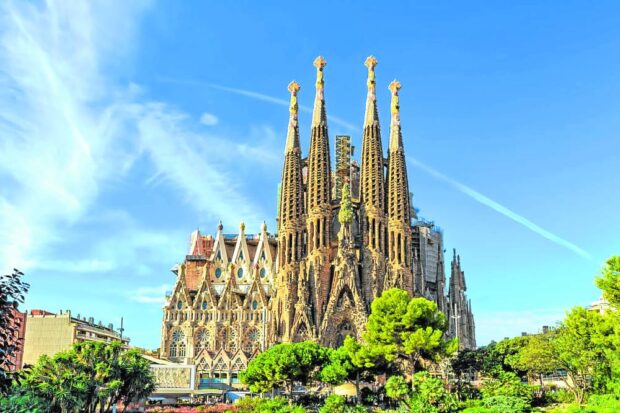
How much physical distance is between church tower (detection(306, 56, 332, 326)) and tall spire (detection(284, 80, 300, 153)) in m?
2.29

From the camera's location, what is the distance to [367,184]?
7406 cm

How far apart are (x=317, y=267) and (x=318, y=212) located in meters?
6.23

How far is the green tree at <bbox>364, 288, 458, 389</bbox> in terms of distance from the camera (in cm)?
4606

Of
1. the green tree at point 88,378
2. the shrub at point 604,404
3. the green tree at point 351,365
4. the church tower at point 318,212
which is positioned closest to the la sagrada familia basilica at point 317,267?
the church tower at point 318,212

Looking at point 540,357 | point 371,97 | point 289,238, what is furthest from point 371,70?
point 540,357

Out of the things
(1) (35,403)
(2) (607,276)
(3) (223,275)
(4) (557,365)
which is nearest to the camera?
(1) (35,403)

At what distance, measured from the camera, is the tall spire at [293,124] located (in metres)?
77.1

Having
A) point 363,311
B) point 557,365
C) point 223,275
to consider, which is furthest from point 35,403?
point 223,275

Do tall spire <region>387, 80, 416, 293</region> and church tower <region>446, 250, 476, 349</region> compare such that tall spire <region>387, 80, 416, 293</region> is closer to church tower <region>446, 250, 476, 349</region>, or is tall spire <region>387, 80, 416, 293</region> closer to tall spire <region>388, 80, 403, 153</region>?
tall spire <region>388, 80, 403, 153</region>

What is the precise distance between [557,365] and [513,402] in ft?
31.2

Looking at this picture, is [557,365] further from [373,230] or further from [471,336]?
[471,336]

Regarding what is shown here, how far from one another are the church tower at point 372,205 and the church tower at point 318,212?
4.03 metres

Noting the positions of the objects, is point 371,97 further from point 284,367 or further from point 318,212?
point 284,367

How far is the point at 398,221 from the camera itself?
72.2 meters
